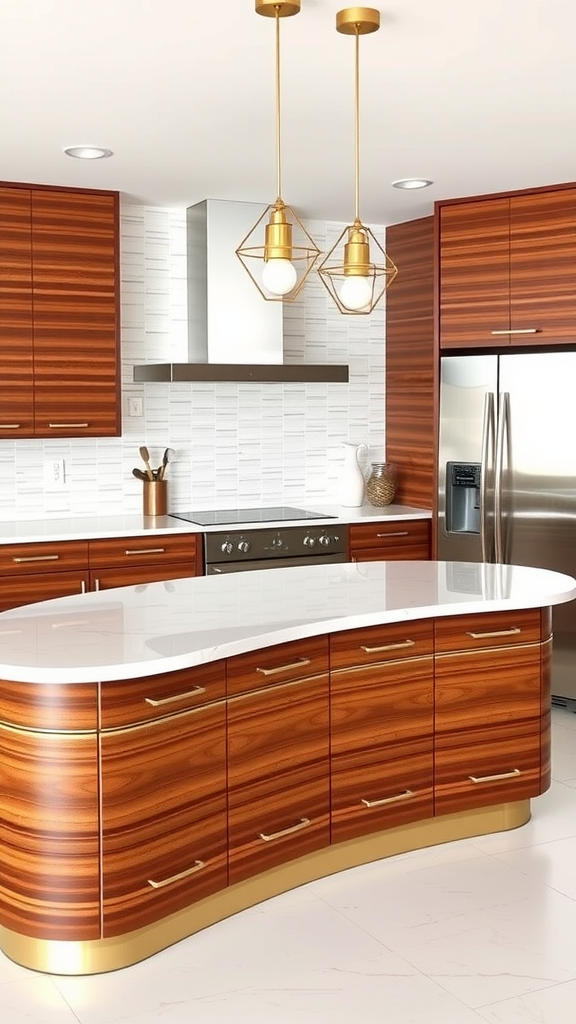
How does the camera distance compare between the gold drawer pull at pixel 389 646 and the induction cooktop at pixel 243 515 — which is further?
the induction cooktop at pixel 243 515

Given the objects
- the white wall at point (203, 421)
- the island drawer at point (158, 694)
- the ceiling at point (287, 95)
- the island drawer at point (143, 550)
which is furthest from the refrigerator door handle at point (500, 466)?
the island drawer at point (158, 694)

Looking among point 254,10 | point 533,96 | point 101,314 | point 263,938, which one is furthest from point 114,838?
point 101,314

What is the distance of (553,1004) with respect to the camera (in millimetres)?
2670

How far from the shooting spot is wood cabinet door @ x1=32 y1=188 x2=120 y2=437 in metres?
5.06

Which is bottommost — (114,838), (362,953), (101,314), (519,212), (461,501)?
(362,953)

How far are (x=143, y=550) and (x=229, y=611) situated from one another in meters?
1.94

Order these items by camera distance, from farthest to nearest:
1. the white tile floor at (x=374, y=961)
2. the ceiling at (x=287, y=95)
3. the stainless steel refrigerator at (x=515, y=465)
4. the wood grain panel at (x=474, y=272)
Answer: the wood grain panel at (x=474, y=272)
the stainless steel refrigerator at (x=515, y=465)
the ceiling at (x=287, y=95)
the white tile floor at (x=374, y=961)

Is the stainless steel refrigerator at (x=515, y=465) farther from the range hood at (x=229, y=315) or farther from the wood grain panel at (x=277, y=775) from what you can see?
the wood grain panel at (x=277, y=775)

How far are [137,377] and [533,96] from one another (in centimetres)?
253

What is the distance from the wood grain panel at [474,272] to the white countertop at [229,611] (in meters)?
1.72

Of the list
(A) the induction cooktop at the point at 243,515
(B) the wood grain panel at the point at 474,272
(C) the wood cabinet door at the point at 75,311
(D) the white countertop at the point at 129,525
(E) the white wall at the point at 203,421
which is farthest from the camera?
(E) the white wall at the point at 203,421

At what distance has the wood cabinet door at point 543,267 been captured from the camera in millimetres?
5117

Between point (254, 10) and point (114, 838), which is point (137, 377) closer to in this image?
point (254, 10)

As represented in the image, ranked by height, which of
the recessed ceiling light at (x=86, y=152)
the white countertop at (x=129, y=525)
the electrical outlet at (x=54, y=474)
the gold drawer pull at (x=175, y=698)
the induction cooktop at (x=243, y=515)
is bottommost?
the gold drawer pull at (x=175, y=698)
